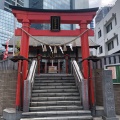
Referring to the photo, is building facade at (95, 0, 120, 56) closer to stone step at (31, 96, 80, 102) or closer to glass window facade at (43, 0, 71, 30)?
stone step at (31, 96, 80, 102)

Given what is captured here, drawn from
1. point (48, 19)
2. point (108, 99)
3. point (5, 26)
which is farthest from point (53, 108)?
point (5, 26)

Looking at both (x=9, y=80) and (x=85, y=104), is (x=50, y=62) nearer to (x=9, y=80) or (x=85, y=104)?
(x=9, y=80)

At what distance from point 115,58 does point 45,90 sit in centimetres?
468

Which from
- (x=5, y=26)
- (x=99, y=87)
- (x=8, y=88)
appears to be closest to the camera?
(x=8, y=88)

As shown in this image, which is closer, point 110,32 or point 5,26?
point 110,32

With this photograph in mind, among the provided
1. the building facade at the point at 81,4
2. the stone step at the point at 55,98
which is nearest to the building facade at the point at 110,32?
the stone step at the point at 55,98

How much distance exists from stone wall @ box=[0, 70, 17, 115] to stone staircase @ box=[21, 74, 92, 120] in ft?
4.29

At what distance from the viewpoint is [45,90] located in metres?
8.60

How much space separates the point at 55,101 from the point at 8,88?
120 inches

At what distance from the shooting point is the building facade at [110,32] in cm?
2129

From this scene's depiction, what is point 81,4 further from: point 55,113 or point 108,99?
point 55,113

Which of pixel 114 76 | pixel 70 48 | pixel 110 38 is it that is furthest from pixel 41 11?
pixel 110 38

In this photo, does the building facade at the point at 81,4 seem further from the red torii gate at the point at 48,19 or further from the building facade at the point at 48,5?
the red torii gate at the point at 48,19

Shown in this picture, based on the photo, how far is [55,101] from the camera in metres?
7.81
